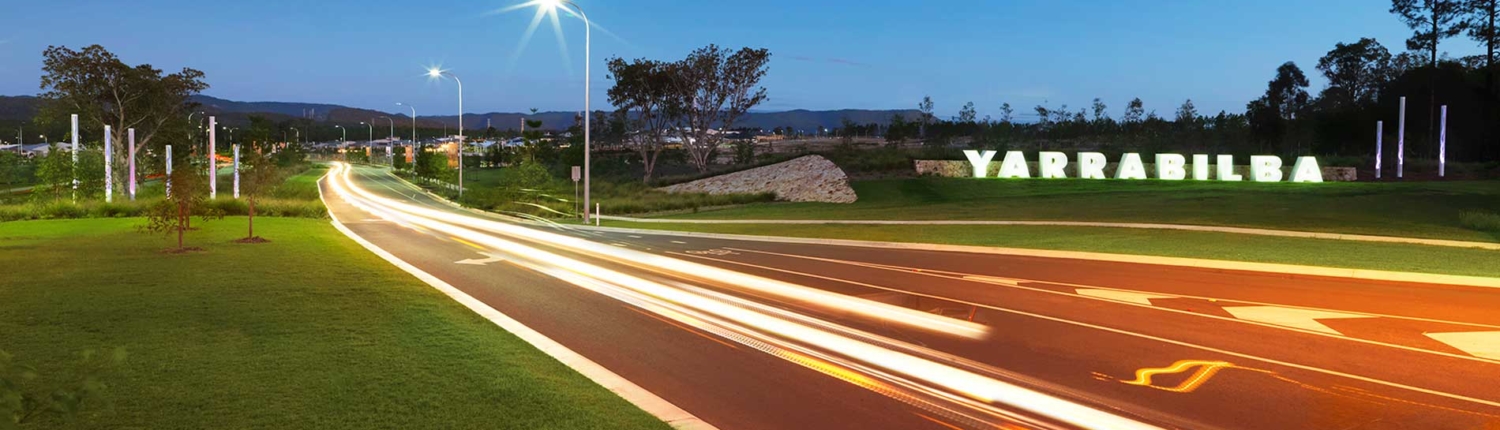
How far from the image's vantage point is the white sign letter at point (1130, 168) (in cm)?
4431

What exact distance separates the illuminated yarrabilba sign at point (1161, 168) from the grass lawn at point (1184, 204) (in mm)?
1860

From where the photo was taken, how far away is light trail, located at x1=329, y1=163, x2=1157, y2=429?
6.80m

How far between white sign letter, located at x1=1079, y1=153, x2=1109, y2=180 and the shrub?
74.3 ft

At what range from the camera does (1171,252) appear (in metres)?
18.0

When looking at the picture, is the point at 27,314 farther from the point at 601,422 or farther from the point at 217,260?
the point at 601,422

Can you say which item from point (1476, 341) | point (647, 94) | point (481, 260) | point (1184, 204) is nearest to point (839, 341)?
point (1476, 341)

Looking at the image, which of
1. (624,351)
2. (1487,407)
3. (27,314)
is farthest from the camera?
(27,314)

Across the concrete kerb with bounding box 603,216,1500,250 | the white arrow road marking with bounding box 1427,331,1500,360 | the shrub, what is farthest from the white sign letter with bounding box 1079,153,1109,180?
the white arrow road marking with bounding box 1427,331,1500,360

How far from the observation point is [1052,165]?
46.2m

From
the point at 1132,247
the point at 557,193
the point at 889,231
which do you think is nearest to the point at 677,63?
the point at 557,193

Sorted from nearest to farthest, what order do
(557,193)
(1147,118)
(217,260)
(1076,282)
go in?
1. (1076,282)
2. (217,260)
3. (557,193)
4. (1147,118)

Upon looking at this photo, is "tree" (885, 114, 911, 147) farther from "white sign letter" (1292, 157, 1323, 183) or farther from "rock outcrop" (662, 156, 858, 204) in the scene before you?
"white sign letter" (1292, 157, 1323, 183)

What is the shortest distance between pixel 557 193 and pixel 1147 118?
57.9m

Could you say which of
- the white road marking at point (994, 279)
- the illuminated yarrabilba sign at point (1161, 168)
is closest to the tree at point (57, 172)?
the white road marking at point (994, 279)
